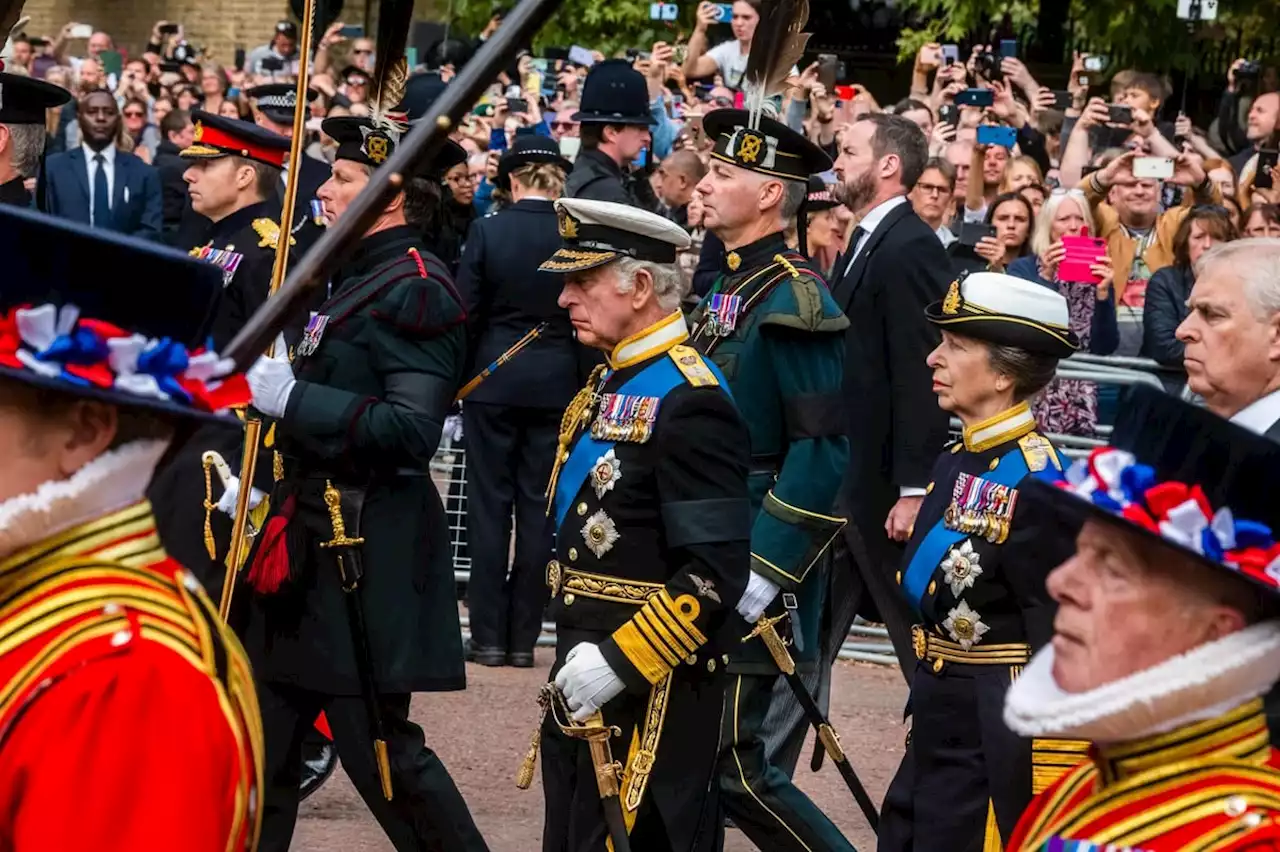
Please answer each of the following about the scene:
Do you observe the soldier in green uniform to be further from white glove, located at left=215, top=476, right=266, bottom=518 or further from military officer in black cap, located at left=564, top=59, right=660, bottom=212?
military officer in black cap, located at left=564, top=59, right=660, bottom=212

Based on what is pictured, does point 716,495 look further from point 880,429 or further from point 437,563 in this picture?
point 880,429

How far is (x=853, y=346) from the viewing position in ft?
23.7

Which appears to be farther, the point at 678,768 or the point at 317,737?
the point at 317,737

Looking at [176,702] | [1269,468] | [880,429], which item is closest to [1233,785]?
[1269,468]

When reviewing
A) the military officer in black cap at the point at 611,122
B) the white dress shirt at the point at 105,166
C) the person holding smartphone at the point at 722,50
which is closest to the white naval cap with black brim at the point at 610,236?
the military officer in black cap at the point at 611,122

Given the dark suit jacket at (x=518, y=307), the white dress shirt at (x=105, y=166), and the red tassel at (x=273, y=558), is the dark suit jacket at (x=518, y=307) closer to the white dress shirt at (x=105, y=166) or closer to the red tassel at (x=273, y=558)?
the red tassel at (x=273, y=558)

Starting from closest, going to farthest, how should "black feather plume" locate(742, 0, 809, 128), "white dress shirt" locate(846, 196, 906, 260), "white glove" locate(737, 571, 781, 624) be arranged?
"white glove" locate(737, 571, 781, 624), "black feather plume" locate(742, 0, 809, 128), "white dress shirt" locate(846, 196, 906, 260)

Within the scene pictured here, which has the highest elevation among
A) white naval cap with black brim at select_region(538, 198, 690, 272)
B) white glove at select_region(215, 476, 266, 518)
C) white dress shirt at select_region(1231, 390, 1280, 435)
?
white naval cap with black brim at select_region(538, 198, 690, 272)

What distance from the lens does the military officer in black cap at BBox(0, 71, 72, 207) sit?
713 centimetres

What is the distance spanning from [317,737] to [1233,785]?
4.52 meters

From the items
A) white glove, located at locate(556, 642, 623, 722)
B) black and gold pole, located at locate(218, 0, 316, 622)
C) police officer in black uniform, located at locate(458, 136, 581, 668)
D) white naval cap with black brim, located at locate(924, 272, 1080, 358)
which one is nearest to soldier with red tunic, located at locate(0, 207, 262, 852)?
black and gold pole, located at locate(218, 0, 316, 622)

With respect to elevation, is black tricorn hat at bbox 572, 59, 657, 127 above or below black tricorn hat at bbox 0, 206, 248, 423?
below

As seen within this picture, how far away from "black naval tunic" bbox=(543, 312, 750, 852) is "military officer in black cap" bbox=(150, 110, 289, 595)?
1.33m

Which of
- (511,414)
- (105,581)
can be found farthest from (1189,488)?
(511,414)
